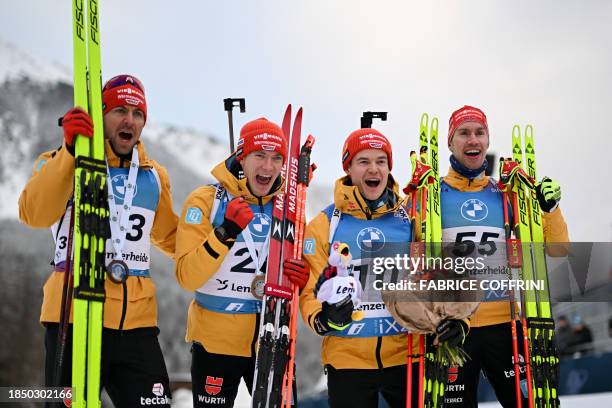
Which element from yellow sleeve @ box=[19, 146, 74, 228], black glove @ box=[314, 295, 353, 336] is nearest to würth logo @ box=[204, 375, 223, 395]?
black glove @ box=[314, 295, 353, 336]

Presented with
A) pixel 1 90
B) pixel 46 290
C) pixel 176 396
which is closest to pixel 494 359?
pixel 46 290

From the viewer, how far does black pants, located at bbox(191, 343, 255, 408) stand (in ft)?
12.1

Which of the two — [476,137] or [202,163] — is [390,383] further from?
[202,163]

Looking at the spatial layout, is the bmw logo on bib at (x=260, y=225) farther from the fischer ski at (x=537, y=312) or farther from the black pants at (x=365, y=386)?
the fischer ski at (x=537, y=312)

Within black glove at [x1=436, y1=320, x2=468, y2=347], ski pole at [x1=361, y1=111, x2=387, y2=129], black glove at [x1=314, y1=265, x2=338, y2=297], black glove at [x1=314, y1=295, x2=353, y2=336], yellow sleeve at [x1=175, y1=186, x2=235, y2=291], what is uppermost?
ski pole at [x1=361, y1=111, x2=387, y2=129]

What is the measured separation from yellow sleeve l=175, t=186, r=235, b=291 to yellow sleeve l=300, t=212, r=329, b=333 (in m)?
0.56

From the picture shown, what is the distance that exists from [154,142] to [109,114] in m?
Answer: 34.2

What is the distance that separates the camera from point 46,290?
3502 millimetres

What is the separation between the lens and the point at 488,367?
4152 millimetres

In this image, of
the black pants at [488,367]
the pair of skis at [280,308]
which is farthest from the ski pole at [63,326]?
the black pants at [488,367]

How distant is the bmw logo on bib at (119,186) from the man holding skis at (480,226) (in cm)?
206

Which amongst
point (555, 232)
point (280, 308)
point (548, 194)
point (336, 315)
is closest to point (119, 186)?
point (280, 308)

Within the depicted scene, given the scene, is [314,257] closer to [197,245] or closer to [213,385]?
[197,245]

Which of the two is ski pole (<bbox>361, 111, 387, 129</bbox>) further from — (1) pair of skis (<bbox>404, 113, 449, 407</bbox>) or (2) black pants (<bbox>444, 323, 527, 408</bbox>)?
(2) black pants (<bbox>444, 323, 527, 408</bbox>)
